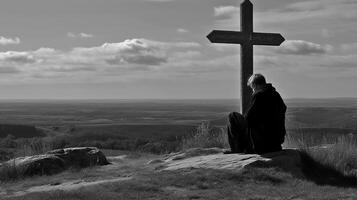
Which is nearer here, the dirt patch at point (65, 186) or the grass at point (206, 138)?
the dirt patch at point (65, 186)

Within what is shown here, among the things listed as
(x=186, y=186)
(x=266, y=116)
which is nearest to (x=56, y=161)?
(x=186, y=186)

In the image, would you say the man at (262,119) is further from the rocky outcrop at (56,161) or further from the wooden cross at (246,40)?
the rocky outcrop at (56,161)

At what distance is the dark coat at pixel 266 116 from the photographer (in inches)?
371

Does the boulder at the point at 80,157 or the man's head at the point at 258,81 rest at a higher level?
the man's head at the point at 258,81

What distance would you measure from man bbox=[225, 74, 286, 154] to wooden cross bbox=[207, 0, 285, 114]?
109 inches

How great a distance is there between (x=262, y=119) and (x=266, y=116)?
9 centimetres

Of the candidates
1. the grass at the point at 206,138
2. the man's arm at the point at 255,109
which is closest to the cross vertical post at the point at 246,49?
the grass at the point at 206,138

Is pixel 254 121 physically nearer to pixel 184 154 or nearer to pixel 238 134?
pixel 238 134

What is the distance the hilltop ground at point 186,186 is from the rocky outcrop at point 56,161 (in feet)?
3.78

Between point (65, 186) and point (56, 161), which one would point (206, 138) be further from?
point (65, 186)

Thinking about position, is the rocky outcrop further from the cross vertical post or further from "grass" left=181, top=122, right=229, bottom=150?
the cross vertical post

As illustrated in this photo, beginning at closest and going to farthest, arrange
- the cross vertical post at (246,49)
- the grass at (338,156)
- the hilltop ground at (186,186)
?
the hilltop ground at (186,186), the grass at (338,156), the cross vertical post at (246,49)

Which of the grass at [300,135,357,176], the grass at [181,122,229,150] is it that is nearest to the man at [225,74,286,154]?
the grass at [300,135,357,176]

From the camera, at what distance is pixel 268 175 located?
8.80 meters
